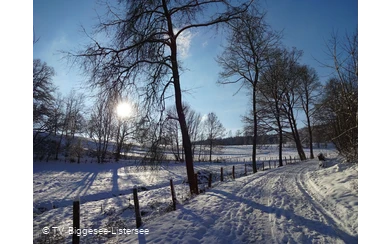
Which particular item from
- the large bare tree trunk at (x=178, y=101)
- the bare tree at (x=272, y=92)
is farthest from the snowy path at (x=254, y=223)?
the bare tree at (x=272, y=92)

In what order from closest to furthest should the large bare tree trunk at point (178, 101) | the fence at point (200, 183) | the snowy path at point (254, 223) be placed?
1. the snowy path at point (254, 223)
2. the fence at point (200, 183)
3. the large bare tree trunk at point (178, 101)

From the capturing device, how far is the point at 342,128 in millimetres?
9523

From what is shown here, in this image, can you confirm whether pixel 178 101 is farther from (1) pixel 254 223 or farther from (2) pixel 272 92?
(2) pixel 272 92

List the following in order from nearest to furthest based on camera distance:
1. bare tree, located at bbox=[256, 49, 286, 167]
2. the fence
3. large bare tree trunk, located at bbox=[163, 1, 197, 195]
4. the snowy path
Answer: the snowy path < the fence < large bare tree trunk, located at bbox=[163, 1, 197, 195] < bare tree, located at bbox=[256, 49, 286, 167]

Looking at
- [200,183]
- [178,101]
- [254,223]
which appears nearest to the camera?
[254,223]

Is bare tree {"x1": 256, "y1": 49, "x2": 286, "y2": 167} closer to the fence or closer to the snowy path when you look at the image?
the fence

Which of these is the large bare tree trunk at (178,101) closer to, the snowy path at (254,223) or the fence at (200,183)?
the fence at (200,183)

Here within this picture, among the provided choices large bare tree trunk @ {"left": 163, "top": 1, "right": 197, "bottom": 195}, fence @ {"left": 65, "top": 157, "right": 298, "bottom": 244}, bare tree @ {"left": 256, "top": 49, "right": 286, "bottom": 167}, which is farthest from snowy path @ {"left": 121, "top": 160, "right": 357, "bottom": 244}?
bare tree @ {"left": 256, "top": 49, "right": 286, "bottom": 167}

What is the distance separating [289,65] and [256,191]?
1690cm

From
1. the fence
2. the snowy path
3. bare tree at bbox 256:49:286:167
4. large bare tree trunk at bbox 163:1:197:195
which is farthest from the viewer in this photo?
bare tree at bbox 256:49:286:167

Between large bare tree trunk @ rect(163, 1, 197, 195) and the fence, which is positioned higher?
large bare tree trunk @ rect(163, 1, 197, 195)

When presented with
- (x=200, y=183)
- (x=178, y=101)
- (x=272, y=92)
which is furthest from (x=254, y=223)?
Result: (x=272, y=92)
